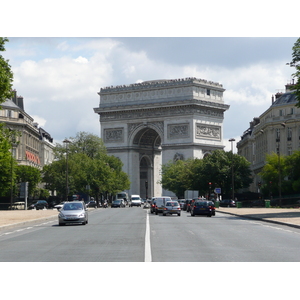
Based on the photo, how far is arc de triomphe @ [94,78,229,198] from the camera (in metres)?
132

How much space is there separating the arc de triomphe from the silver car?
3570 inches

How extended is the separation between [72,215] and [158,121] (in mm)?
98337

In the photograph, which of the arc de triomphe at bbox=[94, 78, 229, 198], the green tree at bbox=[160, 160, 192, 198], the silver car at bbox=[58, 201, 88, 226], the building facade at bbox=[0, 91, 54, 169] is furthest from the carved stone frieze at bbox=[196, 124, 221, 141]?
the silver car at bbox=[58, 201, 88, 226]

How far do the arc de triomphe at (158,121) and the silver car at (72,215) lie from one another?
90.7m

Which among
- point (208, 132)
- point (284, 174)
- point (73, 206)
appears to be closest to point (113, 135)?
point (208, 132)

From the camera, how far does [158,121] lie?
136 metres

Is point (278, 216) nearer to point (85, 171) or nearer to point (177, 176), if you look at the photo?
point (85, 171)
